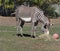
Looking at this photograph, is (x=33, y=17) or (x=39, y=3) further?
(x=39, y=3)

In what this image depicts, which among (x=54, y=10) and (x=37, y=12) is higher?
(x=37, y=12)

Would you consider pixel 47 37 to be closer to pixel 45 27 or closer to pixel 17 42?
pixel 45 27

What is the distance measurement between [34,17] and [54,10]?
28.1m

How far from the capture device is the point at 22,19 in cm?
1975

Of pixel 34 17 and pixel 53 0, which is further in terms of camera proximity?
pixel 53 0

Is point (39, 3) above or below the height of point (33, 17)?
below

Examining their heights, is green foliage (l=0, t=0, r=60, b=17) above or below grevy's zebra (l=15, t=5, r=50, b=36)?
below

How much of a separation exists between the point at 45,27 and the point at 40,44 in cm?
274

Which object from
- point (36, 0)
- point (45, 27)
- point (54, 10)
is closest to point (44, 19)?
point (45, 27)

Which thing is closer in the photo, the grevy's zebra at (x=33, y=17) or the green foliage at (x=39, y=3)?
the grevy's zebra at (x=33, y=17)

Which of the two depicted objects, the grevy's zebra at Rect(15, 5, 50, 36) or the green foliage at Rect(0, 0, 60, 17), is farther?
the green foliage at Rect(0, 0, 60, 17)

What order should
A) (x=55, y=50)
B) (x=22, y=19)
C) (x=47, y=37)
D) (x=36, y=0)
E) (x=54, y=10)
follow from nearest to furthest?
(x=55, y=50) < (x=47, y=37) < (x=22, y=19) < (x=36, y=0) < (x=54, y=10)

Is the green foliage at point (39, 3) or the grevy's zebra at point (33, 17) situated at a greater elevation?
the grevy's zebra at point (33, 17)

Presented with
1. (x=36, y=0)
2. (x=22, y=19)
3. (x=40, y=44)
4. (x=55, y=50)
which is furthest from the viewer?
(x=36, y=0)
